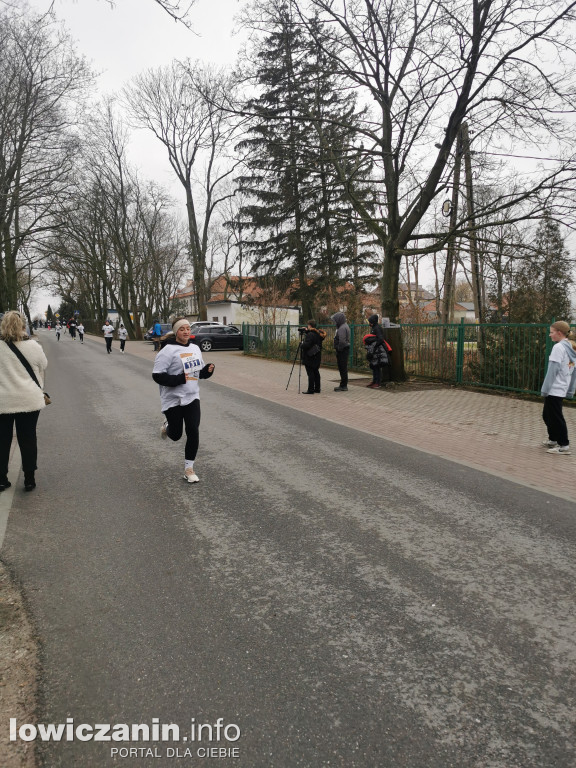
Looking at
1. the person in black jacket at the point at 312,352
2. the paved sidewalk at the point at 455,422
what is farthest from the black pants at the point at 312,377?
the paved sidewalk at the point at 455,422

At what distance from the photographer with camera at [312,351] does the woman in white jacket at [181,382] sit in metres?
7.22

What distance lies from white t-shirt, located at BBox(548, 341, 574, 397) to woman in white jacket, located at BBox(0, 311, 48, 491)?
605 cm

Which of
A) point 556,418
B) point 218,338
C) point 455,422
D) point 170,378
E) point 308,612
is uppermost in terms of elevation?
point 218,338

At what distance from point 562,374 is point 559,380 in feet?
0.28

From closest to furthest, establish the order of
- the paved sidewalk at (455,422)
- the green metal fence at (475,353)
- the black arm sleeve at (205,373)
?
the black arm sleeve at (205,373), the paved sidewalk at (455,422), the green metal fence at (475,353)

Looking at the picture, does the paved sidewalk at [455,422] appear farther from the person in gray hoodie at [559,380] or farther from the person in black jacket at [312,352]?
the person in black jacket at [312,352]

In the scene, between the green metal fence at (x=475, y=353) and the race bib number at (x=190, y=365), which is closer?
the race bib number at (x=190, y=365)

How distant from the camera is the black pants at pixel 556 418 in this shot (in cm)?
699

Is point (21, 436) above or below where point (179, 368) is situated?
below

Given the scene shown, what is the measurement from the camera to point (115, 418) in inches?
382

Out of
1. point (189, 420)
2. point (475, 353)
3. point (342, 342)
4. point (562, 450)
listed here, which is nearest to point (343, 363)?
point (342, 342)

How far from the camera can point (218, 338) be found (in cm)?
3353

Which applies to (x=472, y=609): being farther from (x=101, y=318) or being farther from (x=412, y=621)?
(x=101, y=318)

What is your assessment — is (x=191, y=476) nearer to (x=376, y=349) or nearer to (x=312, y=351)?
(x=312, y=351)
